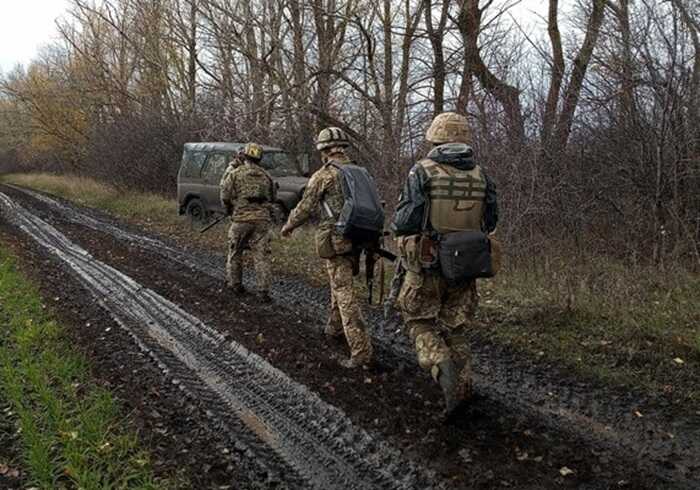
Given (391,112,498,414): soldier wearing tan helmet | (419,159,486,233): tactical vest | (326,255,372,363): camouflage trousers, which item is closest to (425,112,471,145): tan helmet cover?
(391,112,498,414): soldier wearing tan helmet

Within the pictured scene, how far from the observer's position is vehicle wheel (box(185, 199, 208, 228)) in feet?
49.2

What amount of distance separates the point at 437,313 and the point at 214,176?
10.9 meters

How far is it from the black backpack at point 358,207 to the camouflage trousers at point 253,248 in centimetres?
293

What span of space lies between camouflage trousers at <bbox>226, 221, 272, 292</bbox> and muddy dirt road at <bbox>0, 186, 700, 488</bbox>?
2.28ft

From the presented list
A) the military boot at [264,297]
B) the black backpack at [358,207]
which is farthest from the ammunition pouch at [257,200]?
the black backpack at [358,207]

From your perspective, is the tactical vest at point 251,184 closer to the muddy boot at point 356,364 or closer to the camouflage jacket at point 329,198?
the camouflage jacket at point 329,198

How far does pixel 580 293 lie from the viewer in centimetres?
689

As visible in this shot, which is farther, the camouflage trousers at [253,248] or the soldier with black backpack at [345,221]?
the camouflage trousers at [253,248]

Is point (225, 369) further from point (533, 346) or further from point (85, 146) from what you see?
point (85, 146)

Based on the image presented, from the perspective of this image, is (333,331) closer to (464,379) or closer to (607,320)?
(464,379)

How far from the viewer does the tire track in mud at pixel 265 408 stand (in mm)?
3697

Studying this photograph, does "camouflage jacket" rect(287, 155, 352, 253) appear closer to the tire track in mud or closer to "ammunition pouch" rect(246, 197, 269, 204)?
the tire track in mud

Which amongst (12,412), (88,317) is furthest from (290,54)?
(12,412)

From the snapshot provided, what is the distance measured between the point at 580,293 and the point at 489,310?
100 cm
